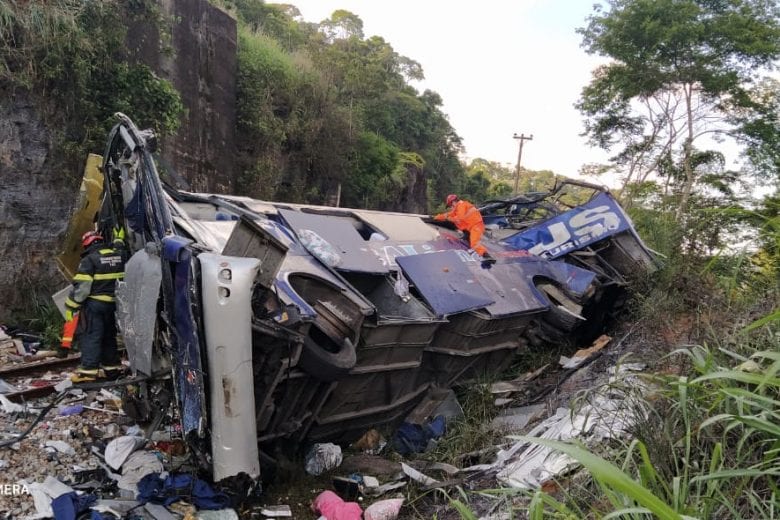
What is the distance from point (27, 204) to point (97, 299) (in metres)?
4.17

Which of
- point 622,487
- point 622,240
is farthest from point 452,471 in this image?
point 622,240

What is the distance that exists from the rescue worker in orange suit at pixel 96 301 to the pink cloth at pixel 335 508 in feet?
8.35

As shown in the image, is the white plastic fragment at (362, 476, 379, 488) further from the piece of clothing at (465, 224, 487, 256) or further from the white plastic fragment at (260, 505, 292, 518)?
the piece of clothing at (465, 224, 487, 256)

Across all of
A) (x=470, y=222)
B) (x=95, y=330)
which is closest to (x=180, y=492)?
(x=95, y=330)

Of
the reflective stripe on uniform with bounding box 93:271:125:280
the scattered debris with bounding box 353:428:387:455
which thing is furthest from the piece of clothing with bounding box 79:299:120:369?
the scattered debris with bounding box 353:428:387:455

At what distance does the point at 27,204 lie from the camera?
26.1ft

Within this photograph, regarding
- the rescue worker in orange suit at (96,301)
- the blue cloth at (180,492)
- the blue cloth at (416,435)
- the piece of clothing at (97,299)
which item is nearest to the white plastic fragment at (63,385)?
the rescue worker in orange suit at (96,301)

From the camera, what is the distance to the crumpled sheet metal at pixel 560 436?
8.16 feet

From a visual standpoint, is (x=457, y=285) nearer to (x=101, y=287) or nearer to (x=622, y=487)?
(x=101, y=287)

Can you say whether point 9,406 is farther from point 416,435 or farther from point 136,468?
point 416,435

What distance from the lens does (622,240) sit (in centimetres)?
714

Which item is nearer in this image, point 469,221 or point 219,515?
point 219,515

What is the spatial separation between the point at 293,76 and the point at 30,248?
33.0 ft

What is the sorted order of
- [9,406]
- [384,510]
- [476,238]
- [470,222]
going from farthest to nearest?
1. [470,222]
2. [476,238]
3. [9,406]
4. [384,510]
